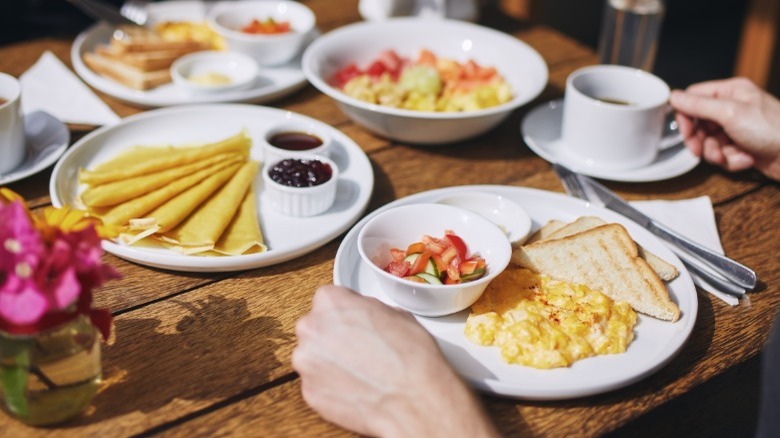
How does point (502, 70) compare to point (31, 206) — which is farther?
point (502, 70)

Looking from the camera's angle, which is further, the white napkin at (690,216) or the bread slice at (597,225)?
the white napkin at (690,216)

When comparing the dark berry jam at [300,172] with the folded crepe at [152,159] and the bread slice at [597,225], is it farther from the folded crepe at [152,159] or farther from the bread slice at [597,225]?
the bread slice at [597,225]

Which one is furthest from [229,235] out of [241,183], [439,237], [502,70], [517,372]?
[502,70]

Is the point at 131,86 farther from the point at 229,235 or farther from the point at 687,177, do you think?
the point at 687,177

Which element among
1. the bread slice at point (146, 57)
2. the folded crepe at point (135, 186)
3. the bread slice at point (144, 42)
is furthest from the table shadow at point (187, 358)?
the bread slice at point (144, 42)

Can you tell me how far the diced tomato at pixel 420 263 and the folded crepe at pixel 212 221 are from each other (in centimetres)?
39

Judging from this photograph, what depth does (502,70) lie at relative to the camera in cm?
239

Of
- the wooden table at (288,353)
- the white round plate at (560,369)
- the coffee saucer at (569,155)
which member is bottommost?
the wooden table at (288,353)

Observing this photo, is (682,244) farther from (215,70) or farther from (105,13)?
(105,13)

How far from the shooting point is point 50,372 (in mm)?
1105

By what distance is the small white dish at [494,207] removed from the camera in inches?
64.2

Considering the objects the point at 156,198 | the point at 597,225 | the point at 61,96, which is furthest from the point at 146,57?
the point at 597,225

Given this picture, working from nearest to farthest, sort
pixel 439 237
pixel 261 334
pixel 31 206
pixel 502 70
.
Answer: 1. pixel 261 334
2. pixel 439 237
3. pixel 31 206
4. pixel 502 70

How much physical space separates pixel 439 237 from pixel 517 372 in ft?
1.20
